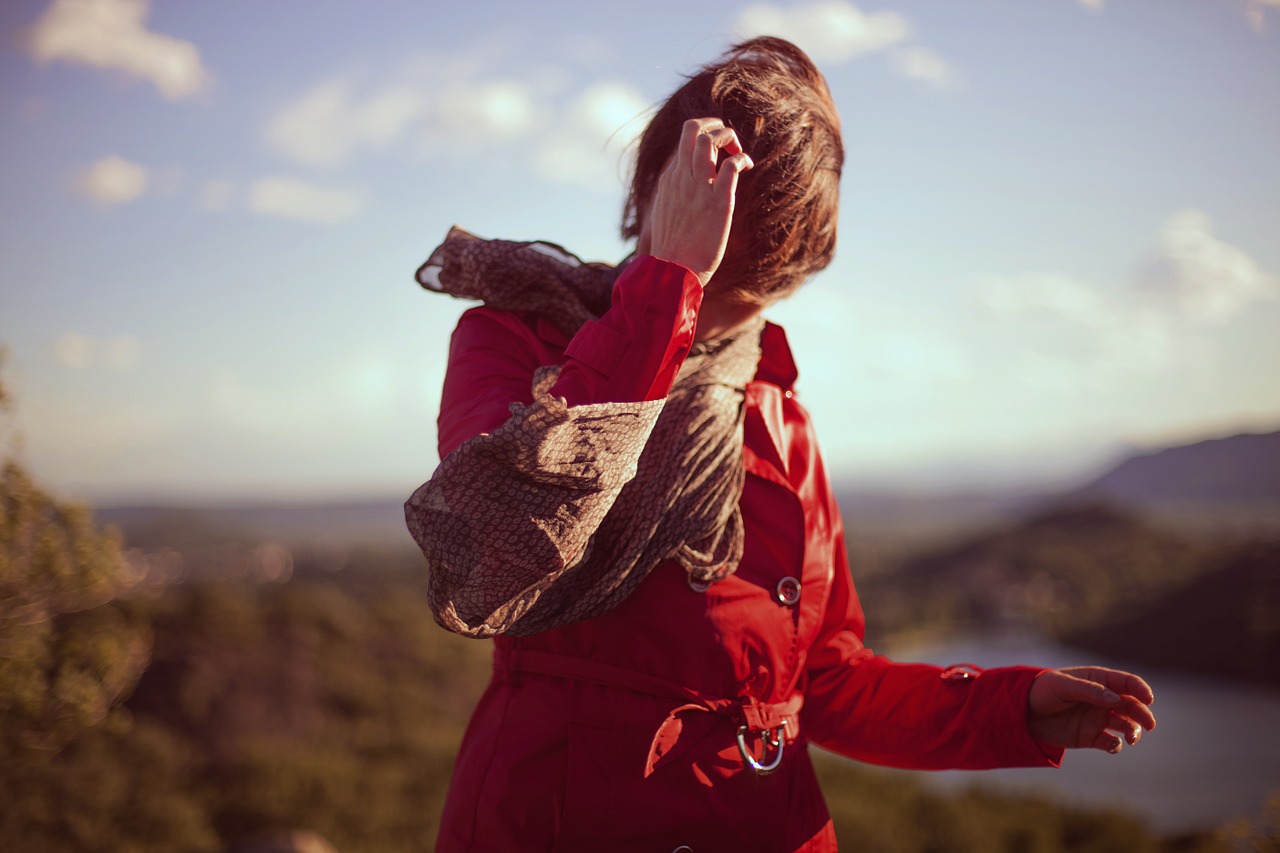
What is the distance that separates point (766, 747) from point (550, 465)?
0.91 metres

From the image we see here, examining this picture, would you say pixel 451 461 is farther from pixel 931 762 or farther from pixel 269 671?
pixel 269 671

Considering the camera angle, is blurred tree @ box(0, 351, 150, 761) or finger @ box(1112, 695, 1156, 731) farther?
blurred tree @ box(0, 351, 150, 761)

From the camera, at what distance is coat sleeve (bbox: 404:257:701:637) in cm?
141

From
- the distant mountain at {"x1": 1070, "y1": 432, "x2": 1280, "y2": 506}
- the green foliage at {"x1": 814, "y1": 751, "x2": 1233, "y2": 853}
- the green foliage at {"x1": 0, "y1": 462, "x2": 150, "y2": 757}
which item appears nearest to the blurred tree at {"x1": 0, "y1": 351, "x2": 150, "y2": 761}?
the green foliage at {"x1": 0, "y1": 462, "x2": 150, "y2": 757}

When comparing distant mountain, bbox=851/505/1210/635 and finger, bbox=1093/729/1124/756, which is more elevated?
finger, bbox=1093/729/1124/756

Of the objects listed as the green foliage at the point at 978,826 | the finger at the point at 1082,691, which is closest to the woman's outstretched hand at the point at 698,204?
the finger at the point at 1082,691

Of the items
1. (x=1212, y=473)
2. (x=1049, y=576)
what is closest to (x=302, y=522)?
(x=1049, y=576)

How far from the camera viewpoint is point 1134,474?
23281mm

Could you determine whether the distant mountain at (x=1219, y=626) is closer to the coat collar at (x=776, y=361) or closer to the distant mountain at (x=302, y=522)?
the coat collar at (x=776, y=361)

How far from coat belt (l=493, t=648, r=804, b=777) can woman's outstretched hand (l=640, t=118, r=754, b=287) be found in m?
0.80

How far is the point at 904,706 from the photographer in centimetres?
213

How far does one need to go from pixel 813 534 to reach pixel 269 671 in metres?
10.3

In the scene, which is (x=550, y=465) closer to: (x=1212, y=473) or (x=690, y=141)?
(x=690, y=141)

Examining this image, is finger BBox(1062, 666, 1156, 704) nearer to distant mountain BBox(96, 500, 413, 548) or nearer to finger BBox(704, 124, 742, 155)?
finger BBox(704, 124, 742, 155)
